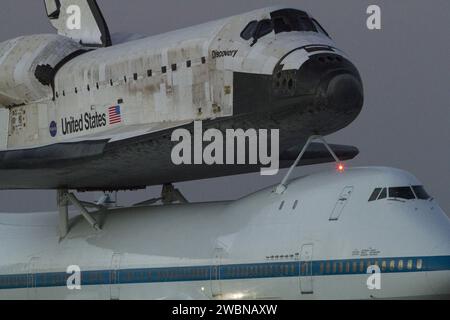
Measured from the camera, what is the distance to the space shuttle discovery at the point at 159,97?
98.6ft

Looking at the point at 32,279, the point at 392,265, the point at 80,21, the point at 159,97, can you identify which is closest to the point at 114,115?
the point at 159,97

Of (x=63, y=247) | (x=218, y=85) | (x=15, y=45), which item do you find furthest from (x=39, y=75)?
(x=218, y=85)

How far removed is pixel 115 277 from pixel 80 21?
33.7ft

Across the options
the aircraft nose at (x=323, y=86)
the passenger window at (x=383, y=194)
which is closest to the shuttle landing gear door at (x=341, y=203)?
the passenger window at (x=383, y=194)

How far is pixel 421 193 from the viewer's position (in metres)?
30.2

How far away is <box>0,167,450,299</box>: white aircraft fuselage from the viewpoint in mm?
28516

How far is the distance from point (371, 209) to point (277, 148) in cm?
317

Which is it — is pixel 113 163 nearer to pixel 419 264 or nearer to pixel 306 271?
pixel 306 271

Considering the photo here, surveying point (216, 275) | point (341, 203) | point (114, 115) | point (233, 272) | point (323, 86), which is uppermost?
point (323, 86)

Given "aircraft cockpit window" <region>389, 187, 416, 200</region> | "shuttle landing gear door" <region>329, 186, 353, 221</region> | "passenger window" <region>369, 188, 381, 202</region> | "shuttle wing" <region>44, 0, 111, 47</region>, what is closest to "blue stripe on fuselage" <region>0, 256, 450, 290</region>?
"shuttle landing gear door" <region>329, 186, 353, 221</region>

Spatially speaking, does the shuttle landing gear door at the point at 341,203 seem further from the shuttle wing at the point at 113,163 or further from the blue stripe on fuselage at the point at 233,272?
the shuttle wing at the point at 113,163

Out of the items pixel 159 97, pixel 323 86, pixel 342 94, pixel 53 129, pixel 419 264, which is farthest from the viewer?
pixel 53 129
